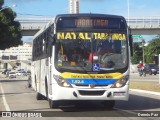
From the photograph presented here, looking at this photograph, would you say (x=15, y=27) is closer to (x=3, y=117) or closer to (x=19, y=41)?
(x=19, y=41)

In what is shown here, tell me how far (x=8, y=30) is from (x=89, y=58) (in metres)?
53.1

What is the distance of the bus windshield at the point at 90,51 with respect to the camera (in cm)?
1574

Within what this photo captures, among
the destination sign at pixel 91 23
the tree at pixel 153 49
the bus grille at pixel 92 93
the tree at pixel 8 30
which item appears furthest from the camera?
the tree at pixel 153 49

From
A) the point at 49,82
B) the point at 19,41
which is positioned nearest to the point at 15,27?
the point at 19,41

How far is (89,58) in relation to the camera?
1578 cm

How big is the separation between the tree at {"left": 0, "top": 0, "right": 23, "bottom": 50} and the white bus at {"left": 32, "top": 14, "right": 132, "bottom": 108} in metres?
51.3

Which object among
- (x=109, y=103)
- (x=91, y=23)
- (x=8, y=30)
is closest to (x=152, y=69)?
(x=8, y=30)

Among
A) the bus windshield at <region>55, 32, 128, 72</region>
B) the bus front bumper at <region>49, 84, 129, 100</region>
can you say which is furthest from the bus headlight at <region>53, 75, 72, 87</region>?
the bus windshield at <region>55, 32, 128, 72</region>

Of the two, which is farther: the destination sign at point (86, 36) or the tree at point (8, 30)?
the tree at point (8, 30)

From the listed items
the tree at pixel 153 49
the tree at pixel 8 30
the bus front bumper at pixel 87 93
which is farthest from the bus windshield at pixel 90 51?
the tree at pixel 153 49

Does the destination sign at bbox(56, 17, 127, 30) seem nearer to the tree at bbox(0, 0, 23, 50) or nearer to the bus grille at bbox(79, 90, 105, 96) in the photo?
the bus grille at bbox(79, 90, 105, 96)

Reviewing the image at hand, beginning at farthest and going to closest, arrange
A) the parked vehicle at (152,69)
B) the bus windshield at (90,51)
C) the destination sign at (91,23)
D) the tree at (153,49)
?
the tree at (153,49) < the parked vehicle at (152,69) < the destination sign at (91,23) < the bus windshield at (90,51)

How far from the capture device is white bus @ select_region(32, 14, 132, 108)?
15.6 meters

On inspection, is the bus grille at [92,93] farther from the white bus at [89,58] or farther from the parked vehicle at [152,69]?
the parked vehicle at [152,69]
